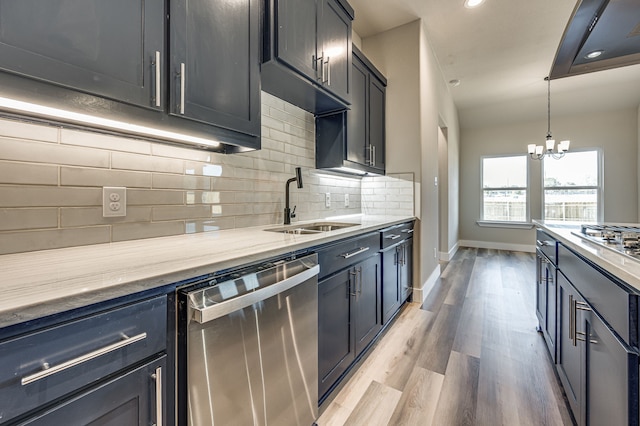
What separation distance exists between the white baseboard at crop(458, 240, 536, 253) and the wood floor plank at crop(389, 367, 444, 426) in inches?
209

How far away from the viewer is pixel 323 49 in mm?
1871

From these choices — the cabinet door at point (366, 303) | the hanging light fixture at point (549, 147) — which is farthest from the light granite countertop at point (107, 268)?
the hanging light fixture at point (549, 147)

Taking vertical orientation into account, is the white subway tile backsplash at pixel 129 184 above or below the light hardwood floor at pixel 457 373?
above

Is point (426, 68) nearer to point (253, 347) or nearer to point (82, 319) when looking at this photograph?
point (253, 347)

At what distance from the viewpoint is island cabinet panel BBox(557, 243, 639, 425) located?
76cm

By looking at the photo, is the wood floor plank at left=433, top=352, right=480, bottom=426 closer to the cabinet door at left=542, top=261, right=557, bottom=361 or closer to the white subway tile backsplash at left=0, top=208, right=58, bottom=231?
the cabinet door at left=542, top=261, right=557, bottom=361

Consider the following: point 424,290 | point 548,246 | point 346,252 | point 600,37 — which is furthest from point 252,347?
point 424,290

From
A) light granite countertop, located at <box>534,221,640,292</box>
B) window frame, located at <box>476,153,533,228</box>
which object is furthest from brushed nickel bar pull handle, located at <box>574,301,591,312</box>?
window frame, located at <box>476,153,533,228</box>

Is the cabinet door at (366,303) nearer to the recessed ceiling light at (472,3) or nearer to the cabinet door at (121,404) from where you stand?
the cabinet door at (121,404)

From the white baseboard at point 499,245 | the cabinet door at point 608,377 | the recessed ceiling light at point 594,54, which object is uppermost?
the recessed ceiling light at point 594,54

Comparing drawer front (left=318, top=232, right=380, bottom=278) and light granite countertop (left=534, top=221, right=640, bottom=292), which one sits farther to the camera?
drawer front (left=318, top=232, right=380, bottom=278)

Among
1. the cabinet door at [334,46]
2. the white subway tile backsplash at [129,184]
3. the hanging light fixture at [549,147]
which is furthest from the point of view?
the hanging light fixture at [549,147]

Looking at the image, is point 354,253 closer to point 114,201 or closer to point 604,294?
point 604,294

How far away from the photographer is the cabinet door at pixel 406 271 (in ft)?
8.37
